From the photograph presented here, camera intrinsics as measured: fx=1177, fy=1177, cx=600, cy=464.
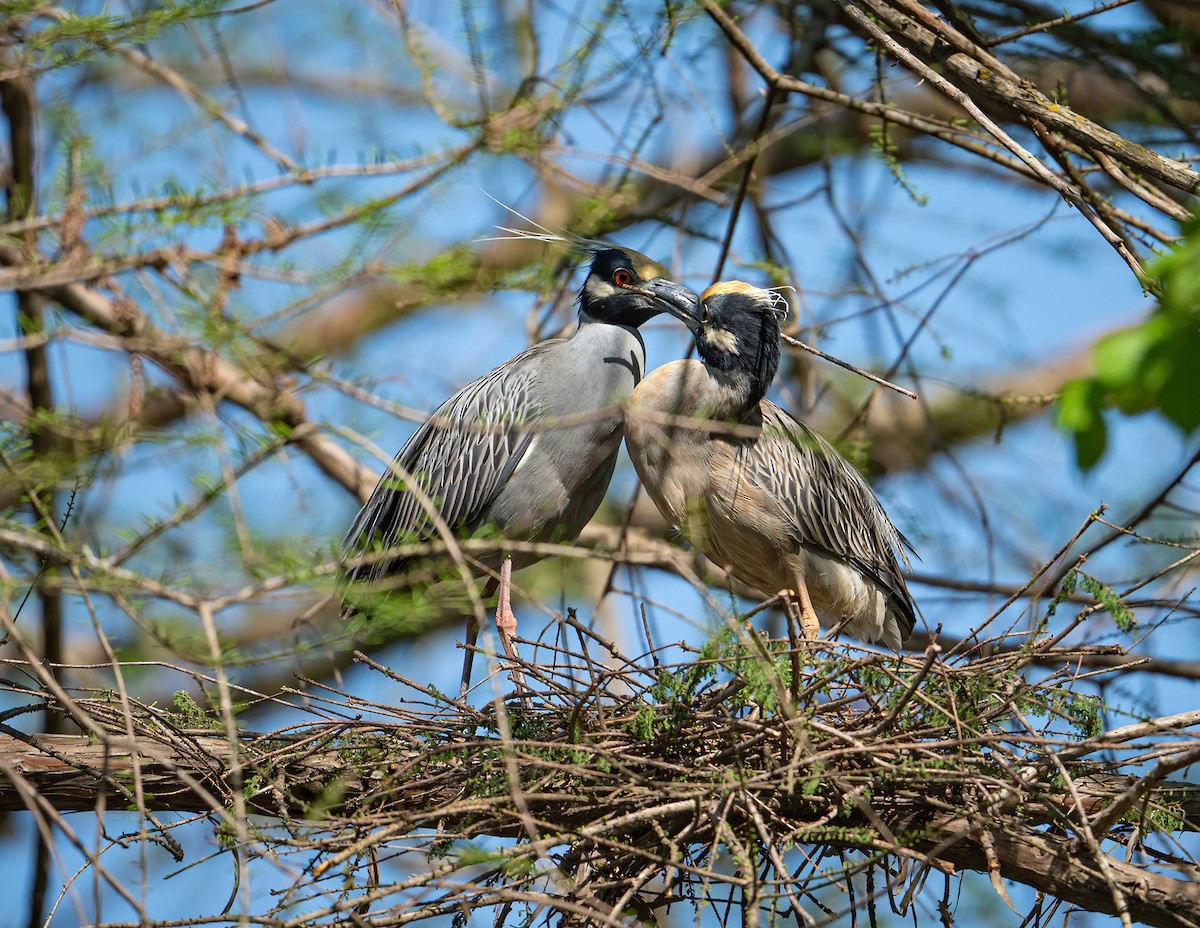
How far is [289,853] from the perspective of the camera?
8.11ft

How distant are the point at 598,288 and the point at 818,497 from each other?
1.11m

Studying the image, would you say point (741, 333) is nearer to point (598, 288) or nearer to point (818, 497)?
point (818, 497)

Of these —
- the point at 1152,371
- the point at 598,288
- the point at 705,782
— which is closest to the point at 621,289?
the point at 598,288

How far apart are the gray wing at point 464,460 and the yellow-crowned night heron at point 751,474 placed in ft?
1.41

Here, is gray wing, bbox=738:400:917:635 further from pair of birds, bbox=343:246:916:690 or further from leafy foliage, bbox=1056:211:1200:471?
leafy foliage, bbox=1056:211:1200:471

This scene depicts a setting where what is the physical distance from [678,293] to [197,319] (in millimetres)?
1914

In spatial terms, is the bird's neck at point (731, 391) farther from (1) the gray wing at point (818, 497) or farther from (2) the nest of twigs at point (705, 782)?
(2) the nest of twigs at point (705, 782)

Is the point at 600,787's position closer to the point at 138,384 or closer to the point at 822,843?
the point at 822,843

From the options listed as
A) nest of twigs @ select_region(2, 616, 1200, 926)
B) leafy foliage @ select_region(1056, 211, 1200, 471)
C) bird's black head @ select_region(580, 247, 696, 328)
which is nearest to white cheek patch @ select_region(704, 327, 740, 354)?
bird's black head @ select_region(580, 247, 696, 328)

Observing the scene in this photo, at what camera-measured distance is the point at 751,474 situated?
3789mm

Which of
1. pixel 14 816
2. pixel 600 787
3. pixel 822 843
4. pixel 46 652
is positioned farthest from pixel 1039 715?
pixel 14 816

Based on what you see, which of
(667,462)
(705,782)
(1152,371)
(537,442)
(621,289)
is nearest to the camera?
(1152,371)

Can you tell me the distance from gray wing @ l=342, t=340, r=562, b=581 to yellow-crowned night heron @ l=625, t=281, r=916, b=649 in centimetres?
43

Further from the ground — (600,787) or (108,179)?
(108,179)
